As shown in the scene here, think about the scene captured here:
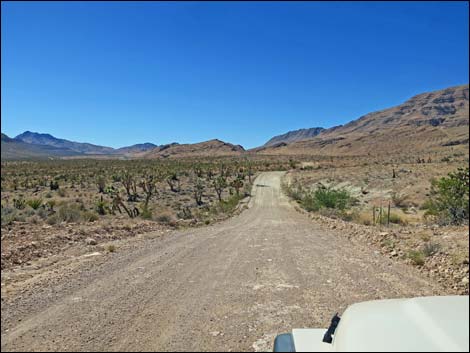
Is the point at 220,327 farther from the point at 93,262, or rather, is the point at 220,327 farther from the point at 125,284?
the point at 93,262

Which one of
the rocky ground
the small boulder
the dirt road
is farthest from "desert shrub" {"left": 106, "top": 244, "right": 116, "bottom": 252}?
the rocky ground

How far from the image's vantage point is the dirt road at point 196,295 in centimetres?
433

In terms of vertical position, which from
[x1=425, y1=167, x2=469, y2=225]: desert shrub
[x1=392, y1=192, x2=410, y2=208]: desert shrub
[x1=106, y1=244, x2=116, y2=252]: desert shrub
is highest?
[x1=425, y1=167, x2=469, y2=225]: desert shrub

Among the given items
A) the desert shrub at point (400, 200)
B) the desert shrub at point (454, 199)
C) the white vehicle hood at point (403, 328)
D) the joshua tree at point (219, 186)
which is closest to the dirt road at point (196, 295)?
the white vehicle hood at point (403, 328)

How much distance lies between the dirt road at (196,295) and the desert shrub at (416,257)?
0.50 meters

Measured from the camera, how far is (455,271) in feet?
27.0

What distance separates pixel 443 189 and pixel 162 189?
1034 inches

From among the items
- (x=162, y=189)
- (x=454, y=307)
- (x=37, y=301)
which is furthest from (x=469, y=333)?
(x=162, y=189)

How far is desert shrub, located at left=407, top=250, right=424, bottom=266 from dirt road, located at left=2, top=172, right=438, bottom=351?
0.50 metres

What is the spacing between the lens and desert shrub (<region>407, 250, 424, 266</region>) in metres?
9.11

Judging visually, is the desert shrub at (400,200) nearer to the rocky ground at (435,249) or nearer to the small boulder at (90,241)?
the rocky ground at (435,249)

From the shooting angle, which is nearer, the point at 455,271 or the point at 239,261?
the point at 455,271

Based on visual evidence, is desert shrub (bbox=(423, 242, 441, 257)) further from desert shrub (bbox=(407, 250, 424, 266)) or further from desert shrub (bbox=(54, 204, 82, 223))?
desert shrub (bbox=(54, 204, 82, 223))

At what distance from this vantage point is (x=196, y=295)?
627 cm
